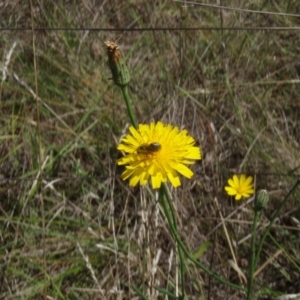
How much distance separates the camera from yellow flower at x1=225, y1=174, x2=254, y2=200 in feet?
5.50

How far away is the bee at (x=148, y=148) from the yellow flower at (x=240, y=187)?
1.96 feet

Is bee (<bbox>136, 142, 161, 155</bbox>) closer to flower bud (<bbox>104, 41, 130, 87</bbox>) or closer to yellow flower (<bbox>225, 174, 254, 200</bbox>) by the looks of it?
flower bud (<bbox>104, 41, 130, 87</bbox>)

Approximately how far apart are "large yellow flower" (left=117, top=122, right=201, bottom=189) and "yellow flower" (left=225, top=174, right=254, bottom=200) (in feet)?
1.79

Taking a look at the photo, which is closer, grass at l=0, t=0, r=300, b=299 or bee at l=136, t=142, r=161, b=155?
bee at l=136, t=142, r=161, b=155

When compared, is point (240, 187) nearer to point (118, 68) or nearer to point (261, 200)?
point (261, 200)

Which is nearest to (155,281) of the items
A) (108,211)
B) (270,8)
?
(108,211)

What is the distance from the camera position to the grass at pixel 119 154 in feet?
5.23

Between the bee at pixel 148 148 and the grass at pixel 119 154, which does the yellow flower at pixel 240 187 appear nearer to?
the grass at pixel 119 154

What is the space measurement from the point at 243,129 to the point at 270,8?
0.57m

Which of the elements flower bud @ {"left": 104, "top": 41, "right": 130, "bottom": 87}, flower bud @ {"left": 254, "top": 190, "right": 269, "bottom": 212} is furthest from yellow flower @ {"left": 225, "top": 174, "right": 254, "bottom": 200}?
flower bud @ {"left": 104, "top": 41, "right": 130, "bottom": 87}

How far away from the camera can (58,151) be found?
1.84m

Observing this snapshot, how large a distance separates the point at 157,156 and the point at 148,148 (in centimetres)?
3

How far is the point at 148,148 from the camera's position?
1124 millimetres

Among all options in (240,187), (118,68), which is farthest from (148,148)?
(240,187)
